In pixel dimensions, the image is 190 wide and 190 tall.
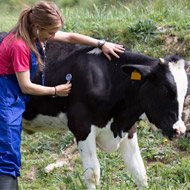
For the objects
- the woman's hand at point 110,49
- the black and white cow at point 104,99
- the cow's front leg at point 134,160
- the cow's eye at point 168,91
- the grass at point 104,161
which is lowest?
the grass at point 104,161

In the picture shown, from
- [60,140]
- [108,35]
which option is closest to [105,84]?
[60,140]

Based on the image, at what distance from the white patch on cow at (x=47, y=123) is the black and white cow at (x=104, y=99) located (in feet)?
0.04

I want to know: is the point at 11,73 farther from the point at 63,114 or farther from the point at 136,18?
the point at 136,18

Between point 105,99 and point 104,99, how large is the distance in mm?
12

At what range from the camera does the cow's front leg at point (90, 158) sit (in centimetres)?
466

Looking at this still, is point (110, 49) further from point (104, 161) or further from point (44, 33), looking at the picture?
point (104, 161)

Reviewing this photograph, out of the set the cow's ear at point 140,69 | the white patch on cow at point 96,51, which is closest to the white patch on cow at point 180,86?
the cow's ear at point 140,69

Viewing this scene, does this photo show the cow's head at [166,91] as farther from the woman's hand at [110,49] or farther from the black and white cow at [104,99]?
the woman's hand at [110,49]

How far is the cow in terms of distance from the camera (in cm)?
429

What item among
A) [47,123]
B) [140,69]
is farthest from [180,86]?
[47,123]

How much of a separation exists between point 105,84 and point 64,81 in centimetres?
52

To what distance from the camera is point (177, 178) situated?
17.4 feet

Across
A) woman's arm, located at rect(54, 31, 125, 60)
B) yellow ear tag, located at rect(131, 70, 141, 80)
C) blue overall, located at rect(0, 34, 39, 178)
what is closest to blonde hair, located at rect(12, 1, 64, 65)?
blue overall, located at rect(0, 34, 39, 178)

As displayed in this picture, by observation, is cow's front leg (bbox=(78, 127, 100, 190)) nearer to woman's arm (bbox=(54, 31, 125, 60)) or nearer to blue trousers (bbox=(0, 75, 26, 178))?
woman's arm (bbox=(54, 31, 125, 60))
